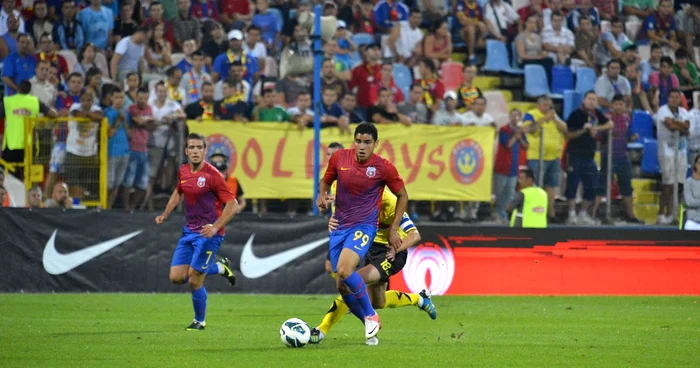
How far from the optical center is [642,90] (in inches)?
914

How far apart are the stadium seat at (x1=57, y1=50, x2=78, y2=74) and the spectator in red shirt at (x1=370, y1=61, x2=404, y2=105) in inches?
222

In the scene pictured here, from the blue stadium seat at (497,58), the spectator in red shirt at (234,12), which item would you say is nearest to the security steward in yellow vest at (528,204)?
the blue stadium seat at (497,58)

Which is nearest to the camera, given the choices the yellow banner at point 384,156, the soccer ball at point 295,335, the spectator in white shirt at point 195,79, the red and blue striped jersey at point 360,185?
the soccer ball at point 295,335

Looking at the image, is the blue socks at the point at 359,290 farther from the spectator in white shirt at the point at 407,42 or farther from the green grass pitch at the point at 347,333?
the spectator in white shirt at the point at 407,42

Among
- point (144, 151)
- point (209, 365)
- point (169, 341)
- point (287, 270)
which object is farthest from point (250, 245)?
point (209, 365)

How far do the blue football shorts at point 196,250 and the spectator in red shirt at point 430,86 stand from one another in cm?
927

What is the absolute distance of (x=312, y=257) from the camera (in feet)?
61.4

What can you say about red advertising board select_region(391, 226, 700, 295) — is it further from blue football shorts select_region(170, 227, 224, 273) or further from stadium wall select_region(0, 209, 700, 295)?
blue football shorts select_region(170, 227, 224, 273)

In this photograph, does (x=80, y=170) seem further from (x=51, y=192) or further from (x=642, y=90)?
(x=642, y=90)

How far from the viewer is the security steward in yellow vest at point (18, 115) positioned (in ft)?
60.1

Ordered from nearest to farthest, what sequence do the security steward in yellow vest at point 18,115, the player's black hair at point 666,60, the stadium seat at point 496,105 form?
the security steward in yellow vest at point 18,115
the stadium seat at point 496,105
the player's black hair at point 666,60

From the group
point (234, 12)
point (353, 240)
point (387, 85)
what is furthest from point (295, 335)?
point (234, 12)

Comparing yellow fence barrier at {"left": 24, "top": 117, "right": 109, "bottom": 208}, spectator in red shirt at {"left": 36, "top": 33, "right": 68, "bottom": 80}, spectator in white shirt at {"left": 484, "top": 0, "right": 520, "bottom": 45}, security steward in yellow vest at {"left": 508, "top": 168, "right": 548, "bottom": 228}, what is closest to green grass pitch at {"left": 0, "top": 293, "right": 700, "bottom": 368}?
security steward in yellow vest at {"left": 508, "top": 168, "right": 548, "bottom": 228}

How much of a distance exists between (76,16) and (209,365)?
45.0 feet
